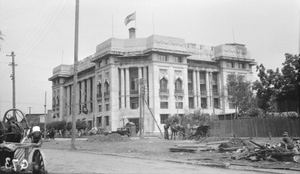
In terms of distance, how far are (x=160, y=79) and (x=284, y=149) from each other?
60345 mm

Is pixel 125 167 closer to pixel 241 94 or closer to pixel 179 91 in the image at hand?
pixel 241 94

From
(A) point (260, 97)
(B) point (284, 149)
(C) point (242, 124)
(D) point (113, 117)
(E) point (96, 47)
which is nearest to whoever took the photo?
(B) point (284, 149)

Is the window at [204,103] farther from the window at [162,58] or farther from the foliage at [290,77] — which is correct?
the foliage at [290,77]

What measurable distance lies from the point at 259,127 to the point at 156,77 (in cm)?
3954

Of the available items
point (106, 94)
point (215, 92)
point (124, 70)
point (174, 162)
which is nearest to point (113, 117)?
point (106, 94)

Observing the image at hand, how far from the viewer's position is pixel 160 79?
242ft

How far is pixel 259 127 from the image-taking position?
35125mm

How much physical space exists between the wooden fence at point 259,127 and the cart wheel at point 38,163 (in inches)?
1096

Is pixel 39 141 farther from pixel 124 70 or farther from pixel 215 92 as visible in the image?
pixel 215 92

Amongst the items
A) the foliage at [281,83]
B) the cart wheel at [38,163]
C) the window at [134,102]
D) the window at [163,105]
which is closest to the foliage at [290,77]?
the foliage at [281,83]

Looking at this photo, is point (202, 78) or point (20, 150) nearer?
point (20, 150)

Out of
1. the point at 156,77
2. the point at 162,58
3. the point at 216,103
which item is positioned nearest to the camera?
the point at 156,77

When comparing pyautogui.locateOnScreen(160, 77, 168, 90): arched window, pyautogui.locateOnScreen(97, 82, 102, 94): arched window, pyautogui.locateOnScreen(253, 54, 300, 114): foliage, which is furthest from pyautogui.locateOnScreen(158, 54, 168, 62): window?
pyautogui.locateOnScreen(253, 54, 300, 114): foliage

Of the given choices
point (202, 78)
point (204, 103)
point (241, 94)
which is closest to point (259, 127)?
point (241, 94)
